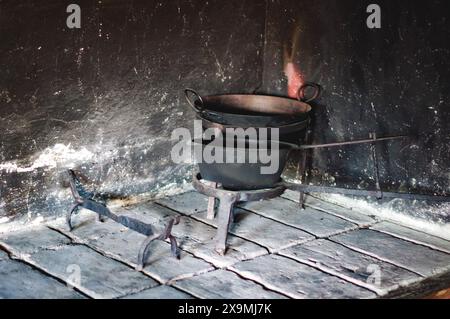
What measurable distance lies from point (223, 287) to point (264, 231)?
94cm

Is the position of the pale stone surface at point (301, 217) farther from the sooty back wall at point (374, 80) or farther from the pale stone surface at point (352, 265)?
the sooty back wall at point (374, 80)

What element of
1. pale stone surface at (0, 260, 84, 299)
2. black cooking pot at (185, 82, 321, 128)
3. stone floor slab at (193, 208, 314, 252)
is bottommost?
pale stone surface at (0, 260, 84, 299)

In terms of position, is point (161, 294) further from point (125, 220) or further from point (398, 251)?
point (398, 251)

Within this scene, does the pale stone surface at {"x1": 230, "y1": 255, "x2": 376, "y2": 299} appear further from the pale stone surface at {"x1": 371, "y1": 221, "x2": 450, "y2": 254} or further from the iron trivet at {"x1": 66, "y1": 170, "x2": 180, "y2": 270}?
the pale stone surface at {"x1": 371, "y1": 221, "x2": 450, "y2": 254}

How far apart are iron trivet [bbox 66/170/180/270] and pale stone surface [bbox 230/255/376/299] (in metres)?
0.49

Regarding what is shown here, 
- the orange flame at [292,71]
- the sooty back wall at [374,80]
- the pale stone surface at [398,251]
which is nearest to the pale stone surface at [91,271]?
the pale stone surface at [398,251]

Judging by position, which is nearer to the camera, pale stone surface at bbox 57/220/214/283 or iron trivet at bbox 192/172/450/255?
pale stone surface at bbox 57/220/214/283

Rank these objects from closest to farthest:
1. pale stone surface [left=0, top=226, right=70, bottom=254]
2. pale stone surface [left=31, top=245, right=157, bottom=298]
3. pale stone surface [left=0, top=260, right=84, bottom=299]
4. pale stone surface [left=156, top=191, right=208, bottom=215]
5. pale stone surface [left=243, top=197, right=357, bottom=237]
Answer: pale stone surface [left=0, top=260, right=84, bottom=299] → pale stone surface [left=31, top=245, right=157, bottom=298] → pale stone surface [left=0, top=226, right=70, bottom=254] → pale stone surface [left=243, top=197, right=357, bottom=237] → pale stone surface [left=156, top=191, right=208, bottom=215]

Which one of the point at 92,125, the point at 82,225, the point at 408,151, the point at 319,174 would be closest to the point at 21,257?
the point at 82,225

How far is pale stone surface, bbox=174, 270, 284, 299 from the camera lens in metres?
4.02

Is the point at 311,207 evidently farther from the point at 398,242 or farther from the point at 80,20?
the point at 80,20

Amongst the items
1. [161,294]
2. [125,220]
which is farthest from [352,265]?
[125,220]

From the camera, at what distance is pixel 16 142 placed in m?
→ 4.62

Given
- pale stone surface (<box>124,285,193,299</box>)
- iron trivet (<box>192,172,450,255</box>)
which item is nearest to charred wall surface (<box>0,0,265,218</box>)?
iron trivet (<box>192,172,450,255</box>)
